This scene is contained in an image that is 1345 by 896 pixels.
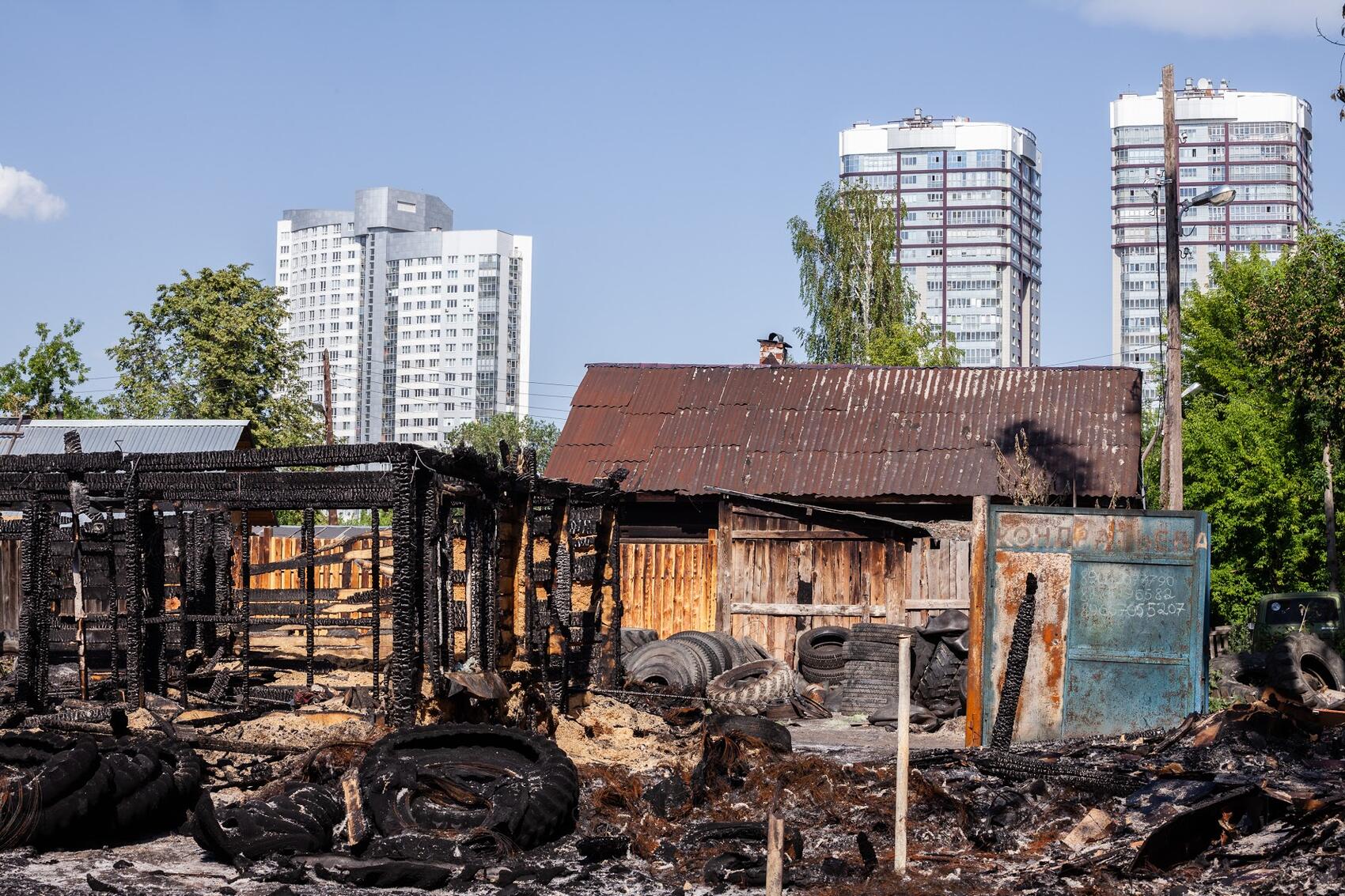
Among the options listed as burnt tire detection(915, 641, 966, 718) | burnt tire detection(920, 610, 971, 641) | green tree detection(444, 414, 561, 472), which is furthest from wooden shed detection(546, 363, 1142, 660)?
green tree detection(444, 414, 561, 472)

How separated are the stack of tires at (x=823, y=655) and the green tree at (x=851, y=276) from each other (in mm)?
28286

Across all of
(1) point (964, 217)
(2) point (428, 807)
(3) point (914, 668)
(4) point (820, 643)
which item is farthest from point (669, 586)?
(1) point (964, 217)

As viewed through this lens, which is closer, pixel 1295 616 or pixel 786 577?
pixel 786 577

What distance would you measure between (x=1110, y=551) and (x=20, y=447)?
21.0 meters

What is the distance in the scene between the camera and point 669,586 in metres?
20.6

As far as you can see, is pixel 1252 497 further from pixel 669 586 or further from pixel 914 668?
pixel 914 668

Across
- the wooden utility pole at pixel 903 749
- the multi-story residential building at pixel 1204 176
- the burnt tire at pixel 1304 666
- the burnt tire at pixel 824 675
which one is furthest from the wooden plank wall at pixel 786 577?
the multi-story residential building at pixel 1204 176

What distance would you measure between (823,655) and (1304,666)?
5969 mm

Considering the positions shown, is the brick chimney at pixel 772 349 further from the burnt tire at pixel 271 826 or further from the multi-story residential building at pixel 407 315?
the multi-story residential building at pixel 407 315

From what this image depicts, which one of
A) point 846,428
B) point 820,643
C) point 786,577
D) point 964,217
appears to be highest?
point 964,217

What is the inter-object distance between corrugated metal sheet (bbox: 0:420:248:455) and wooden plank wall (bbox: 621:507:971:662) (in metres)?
10.3

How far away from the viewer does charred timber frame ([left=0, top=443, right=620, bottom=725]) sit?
11.4m

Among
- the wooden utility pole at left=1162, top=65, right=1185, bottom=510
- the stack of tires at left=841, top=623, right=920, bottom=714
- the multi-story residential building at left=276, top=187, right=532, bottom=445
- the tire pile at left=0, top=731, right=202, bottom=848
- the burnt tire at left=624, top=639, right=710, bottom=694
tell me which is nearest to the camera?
the tire pile at left=0, top=731, right=202, bottom=848

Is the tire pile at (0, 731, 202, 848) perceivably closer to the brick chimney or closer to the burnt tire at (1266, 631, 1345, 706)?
the burnt tire at (1266, 631, 1345, 706)
